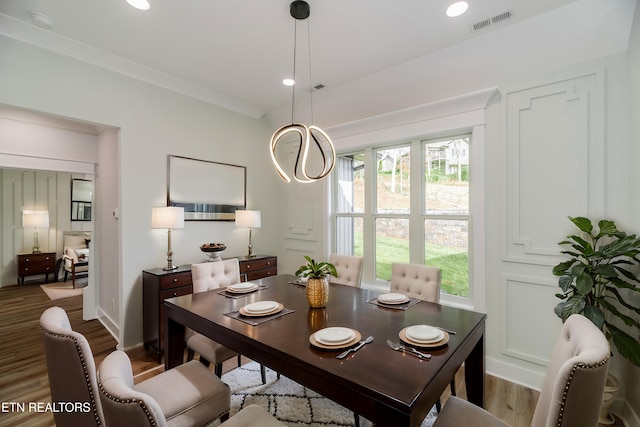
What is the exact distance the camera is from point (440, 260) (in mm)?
3189

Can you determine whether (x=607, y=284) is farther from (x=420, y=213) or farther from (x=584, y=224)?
(x=420, y=213)

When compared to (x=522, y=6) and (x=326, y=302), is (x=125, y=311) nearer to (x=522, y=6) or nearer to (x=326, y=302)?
(x=326, y=302)

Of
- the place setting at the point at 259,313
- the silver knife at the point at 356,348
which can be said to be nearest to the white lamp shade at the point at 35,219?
the place setting at the point at 259,313

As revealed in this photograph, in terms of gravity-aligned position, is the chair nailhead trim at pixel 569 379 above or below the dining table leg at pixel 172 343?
above

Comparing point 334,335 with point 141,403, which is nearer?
point 141,403

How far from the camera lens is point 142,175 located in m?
3.16

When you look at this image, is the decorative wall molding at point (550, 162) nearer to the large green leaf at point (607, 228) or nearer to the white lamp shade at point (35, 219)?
the large green leaf at point (607, 228)

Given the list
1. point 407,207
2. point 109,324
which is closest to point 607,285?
point 407,207

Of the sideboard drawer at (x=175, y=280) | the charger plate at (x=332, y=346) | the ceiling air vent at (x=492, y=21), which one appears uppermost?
the ceiling air vent at (x=492, y=21)

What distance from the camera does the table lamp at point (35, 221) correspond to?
234 inches

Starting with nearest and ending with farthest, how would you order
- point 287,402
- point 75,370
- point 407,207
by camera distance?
point 75,370, point 287,402, point 407,207

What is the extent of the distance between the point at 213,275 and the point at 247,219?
1.31m

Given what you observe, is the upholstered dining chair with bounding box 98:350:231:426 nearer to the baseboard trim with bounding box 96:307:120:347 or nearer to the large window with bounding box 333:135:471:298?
the baseboard trim with bounding box 96:307:120:347

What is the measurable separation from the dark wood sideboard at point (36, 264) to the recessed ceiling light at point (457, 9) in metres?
8.04
